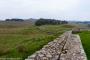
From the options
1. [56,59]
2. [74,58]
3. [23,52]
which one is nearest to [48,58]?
[56,59]

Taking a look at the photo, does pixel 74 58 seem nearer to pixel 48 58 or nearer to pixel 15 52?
pixel 48 58

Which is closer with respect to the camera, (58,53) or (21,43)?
(58,53)

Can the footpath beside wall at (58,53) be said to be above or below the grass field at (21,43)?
above

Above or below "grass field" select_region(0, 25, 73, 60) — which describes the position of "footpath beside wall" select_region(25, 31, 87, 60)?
above

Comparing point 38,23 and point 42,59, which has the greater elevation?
point 42,59

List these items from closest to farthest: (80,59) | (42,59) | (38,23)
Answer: (42,59)
(80,59)
(38,23)

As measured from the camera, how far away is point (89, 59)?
17578 millimetres

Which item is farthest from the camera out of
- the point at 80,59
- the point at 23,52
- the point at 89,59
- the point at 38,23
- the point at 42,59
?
the point at 38,23

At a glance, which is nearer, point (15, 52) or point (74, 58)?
point (74, 58)

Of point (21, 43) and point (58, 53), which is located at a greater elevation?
point (58, 53)

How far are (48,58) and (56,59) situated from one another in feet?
1.11

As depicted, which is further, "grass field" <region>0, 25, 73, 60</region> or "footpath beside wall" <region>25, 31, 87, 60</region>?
"grass field" <region>0, 25, 73, 60</region>

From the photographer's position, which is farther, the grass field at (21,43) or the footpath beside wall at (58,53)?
the grass field at (21,43)

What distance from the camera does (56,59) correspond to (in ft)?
45.3
